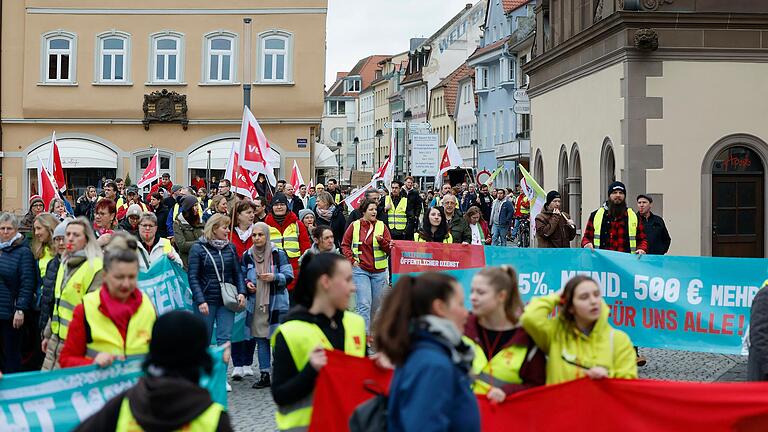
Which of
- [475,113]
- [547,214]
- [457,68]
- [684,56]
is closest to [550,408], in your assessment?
[547,214]

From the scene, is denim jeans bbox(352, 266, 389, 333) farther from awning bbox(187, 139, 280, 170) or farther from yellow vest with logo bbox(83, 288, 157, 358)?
awning bbox(187, 139, 280, 170)

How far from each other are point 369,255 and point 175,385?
10181 mm

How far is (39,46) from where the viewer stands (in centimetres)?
4762

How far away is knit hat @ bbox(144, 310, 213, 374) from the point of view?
4816mm

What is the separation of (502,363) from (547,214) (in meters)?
9.59

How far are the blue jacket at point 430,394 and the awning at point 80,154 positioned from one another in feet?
142

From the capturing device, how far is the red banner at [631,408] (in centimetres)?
678

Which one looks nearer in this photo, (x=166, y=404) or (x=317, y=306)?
(x=166, y=404)

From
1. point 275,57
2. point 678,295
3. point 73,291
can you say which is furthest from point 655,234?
point 275,57

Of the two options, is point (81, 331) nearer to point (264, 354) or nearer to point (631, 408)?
point (631, 408)

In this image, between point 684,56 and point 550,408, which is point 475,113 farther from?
point 550,408

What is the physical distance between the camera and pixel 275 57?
155 ft

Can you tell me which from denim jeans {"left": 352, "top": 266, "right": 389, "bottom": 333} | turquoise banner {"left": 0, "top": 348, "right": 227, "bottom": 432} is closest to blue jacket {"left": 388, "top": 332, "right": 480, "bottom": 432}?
turquoise banner {"left": 0, "top": 348, "right": 227, "bottom": 432}

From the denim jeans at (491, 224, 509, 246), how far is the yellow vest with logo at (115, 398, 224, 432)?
33768 millimetres
